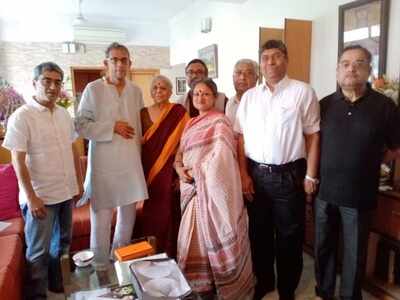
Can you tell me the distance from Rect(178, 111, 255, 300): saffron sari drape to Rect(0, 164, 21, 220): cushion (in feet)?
4.18

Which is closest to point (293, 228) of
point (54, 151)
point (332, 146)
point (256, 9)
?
point (332, 146)

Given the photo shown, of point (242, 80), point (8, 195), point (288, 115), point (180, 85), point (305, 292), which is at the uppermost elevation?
point (180, 85)

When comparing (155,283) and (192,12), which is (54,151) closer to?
(155,283)

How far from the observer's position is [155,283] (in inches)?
48.4

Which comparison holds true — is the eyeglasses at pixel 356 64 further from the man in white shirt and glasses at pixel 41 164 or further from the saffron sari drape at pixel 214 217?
the man in white shirt and glasses at pixel 41 164

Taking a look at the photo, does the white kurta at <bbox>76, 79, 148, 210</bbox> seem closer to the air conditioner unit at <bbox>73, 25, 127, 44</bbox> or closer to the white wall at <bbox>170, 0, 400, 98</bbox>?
the white wall at <bbox>170, 0, 400, 98</bbox>

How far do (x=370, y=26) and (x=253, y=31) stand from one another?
139 centimetres

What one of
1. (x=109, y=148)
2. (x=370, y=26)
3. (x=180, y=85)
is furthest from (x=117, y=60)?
(x=180, y=85)

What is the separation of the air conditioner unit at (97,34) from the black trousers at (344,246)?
4784 millimetres

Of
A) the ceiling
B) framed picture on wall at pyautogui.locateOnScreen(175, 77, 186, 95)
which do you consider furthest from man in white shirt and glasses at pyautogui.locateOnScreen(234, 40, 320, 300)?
framed picture on wall at pyautogui.locateOnScreen(175, 77, 186, 95)

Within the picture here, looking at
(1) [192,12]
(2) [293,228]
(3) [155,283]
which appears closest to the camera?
(3) [155,283]

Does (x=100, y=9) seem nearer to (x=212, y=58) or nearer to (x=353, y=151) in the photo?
(x=212, y=58)

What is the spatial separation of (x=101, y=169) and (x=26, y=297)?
81 cm

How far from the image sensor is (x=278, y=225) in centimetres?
173
